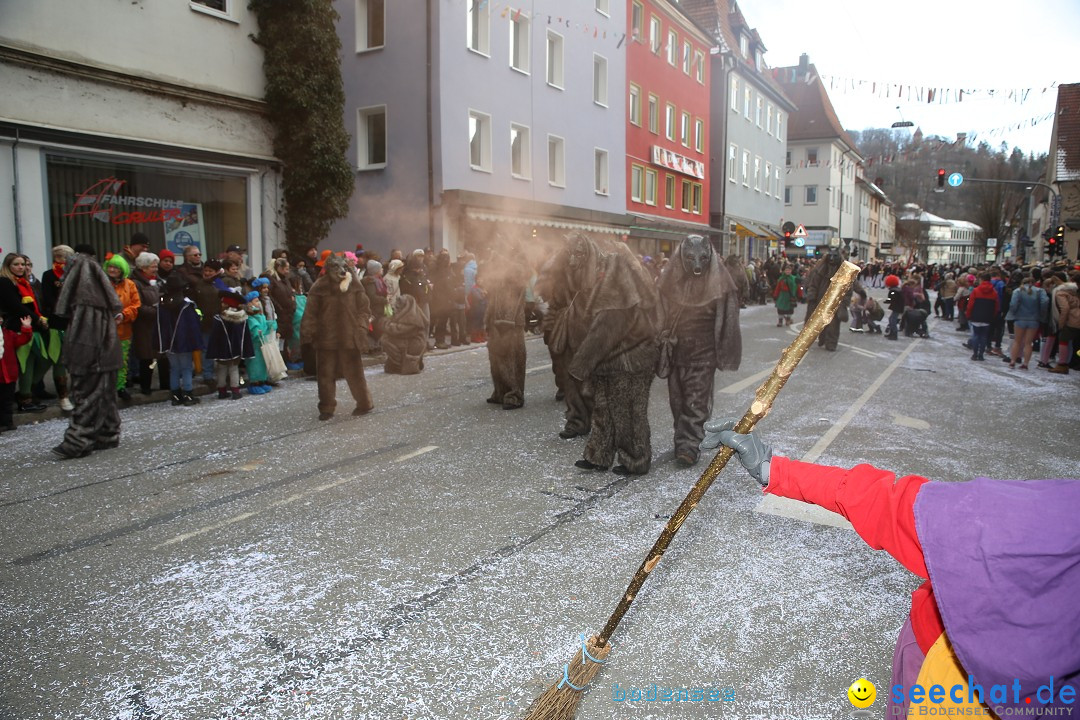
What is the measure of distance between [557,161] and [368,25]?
281 inches

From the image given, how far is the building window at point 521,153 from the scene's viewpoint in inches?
896

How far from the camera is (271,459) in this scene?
255 inches

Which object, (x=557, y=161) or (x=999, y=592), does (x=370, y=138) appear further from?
(x=999, y=592)

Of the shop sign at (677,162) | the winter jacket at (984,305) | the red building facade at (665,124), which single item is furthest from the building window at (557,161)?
the winter jacket at (984,305)

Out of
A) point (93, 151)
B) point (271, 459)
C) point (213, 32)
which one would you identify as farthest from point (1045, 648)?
point (213, 32)

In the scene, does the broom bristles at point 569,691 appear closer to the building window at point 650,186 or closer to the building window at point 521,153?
the building window at point 521,153

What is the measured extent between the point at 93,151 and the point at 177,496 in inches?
358

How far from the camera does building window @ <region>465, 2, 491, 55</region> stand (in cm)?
2039

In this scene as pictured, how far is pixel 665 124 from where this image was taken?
32719 mm

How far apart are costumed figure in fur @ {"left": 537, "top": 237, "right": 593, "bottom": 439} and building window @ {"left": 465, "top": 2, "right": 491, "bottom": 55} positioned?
15.2 metres

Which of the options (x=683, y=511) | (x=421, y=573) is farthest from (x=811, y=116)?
(x=683, y=511)

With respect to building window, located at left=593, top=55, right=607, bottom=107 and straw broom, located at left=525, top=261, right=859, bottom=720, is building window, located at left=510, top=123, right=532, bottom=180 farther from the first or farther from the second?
straw broom, located at left=525, top=261, right=859, bottom=720

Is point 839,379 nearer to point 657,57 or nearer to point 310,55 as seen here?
point 310,55

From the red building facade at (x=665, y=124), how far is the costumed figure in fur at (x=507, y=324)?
21.0 metres
